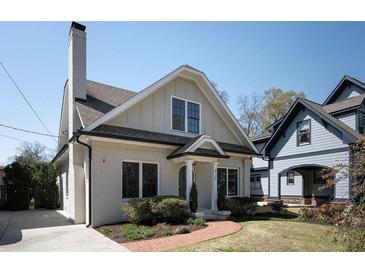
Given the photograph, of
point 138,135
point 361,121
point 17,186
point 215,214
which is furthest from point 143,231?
point 361,121

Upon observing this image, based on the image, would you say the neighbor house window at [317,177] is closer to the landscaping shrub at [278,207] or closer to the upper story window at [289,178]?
the upper story window at [289,178]

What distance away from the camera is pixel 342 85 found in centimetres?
2300

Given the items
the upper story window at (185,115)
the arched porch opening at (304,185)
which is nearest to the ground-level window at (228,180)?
the upper story window at (185,115)

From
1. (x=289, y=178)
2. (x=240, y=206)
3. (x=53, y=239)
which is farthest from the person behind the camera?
(x=289, y=178)

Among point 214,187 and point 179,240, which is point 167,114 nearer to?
point 214,187

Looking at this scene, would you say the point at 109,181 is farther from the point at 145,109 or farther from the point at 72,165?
the point at 145,109

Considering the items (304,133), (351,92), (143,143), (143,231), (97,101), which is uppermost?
(351,92)

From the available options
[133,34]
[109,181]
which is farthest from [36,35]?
[109,181]

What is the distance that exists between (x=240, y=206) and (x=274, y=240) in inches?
199

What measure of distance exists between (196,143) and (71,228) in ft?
18.9

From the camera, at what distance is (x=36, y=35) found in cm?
1002

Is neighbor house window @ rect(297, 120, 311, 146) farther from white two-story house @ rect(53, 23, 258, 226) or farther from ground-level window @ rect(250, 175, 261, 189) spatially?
ground-level window @ rect(250, 175, 261, 189)

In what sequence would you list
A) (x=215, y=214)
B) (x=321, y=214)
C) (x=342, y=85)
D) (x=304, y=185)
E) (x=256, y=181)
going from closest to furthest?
(x=321, y=214)
(x=215, y=214)
(x=304, y=185)
(x=342, y=85)
(x=256, y=181)
